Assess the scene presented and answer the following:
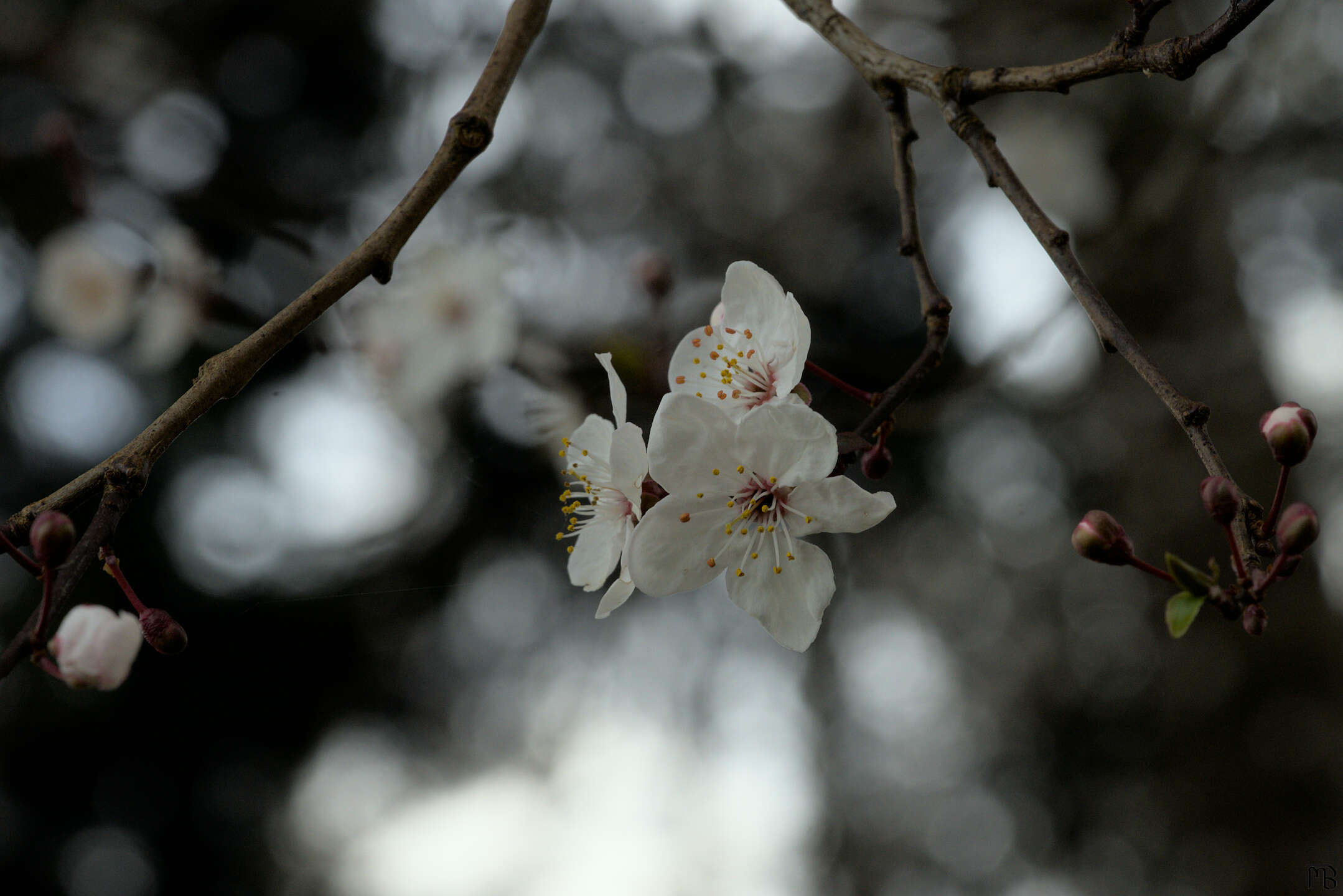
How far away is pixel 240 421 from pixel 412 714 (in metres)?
0.94

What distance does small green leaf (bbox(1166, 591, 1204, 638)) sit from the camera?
0.48 metres

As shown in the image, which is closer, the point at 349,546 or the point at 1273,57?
the point at 349,546

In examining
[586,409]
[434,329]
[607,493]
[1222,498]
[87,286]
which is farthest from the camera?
[87,286]

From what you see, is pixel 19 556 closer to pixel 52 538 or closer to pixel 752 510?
pixel 52 538

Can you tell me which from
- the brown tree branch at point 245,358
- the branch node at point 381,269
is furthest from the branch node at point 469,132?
the branch node at point 381,269

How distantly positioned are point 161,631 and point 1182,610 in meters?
0.61

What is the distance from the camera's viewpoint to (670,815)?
253cm

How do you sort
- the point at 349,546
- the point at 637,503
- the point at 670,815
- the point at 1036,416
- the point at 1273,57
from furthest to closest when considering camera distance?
the point at 670,815, the point at 1036,416, the point at 1273,57, the point at 349,546, the point at 637,503

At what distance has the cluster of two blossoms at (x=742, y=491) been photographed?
63 cm

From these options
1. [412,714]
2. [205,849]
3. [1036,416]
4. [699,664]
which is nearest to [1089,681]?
[1036,416]

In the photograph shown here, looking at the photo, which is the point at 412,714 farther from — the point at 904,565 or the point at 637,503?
the point at 637,503

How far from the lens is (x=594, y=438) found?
2.58 feet

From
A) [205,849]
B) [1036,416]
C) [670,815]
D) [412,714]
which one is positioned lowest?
[205,849]

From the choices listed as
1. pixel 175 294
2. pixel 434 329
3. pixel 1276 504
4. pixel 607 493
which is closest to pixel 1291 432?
pixel 1276 504
